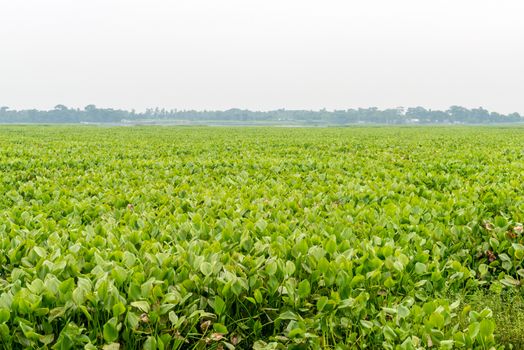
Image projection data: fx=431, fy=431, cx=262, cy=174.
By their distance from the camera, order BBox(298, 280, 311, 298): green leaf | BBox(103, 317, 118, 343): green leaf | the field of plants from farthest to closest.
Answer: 1. BBox(298, 280, 311, 298): green leaf
2. the field of plants
3. BBox(103, 317, 118, 343): green leaf

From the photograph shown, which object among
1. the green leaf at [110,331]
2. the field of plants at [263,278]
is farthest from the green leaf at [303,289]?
the green leaf at [110,331]

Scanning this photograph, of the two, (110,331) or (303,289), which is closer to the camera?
(110,331)

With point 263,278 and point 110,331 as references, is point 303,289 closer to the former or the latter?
point 263,278

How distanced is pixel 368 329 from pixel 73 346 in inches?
68.0

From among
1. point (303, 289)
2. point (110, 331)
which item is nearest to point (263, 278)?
point (303, 289)

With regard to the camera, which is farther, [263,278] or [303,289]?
[263,278]

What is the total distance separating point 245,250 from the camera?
3.60 metres

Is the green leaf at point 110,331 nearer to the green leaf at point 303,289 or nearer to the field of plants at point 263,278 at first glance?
the field of plants at point 263,278

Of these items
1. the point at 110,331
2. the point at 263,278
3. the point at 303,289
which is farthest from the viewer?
the point at 263,278

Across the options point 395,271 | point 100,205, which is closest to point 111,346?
point 395,271

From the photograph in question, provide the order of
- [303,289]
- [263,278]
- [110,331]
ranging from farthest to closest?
[263,278] < [303,289] < [110,331]

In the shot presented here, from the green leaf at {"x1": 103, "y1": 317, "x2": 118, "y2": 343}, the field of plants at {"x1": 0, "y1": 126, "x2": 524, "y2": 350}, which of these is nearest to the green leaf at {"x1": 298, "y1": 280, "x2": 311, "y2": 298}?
the field of plants at {"x1": 0, "y1": 126, "x2": 524, "y2": 350}

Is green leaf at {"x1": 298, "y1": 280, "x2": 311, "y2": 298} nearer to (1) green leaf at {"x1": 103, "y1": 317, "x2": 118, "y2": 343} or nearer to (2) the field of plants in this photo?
(2) the field of plants

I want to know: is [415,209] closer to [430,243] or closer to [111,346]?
[430,243]
